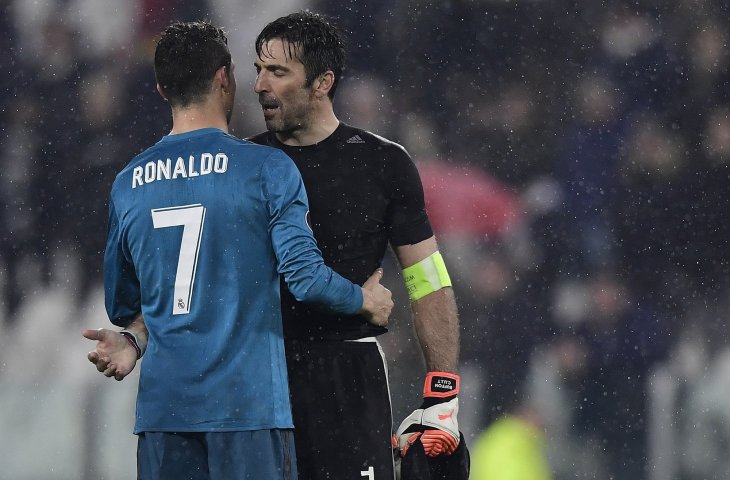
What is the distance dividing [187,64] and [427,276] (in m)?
0.91

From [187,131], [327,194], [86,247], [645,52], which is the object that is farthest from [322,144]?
[645,52]

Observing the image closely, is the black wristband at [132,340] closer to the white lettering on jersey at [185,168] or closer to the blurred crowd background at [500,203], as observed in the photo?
the white lettering on jersey at [185,168]

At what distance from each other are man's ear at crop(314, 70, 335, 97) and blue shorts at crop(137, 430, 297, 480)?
997 mm

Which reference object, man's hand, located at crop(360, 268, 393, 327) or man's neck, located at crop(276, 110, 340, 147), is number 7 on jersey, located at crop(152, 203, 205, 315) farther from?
man's neck, located at crop(276, 110, 340, 147)

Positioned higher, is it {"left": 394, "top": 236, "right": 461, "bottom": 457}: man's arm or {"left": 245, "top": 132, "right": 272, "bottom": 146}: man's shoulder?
{"left": 245, "top": 132, "right": 272, "bottom": 146}: man's shoulder

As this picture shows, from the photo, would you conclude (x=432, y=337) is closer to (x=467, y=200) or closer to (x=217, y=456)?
(x=217, y=456)

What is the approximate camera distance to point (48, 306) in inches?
218

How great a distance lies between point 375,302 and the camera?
2.62 metres

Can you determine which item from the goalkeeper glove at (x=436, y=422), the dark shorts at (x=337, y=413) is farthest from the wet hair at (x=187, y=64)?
the goalkeeper glove at (x=436, y=422)

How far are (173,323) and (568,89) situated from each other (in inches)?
152

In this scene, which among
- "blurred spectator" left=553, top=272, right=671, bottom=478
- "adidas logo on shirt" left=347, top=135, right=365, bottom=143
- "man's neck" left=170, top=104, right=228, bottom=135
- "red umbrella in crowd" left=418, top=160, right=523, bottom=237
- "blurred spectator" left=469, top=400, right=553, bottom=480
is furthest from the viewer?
"red umbrella in crowd" left=418, top=160, right=523, bottom=237

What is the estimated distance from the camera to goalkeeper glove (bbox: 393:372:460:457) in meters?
2.90

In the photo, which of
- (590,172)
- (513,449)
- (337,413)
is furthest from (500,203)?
(337,413)

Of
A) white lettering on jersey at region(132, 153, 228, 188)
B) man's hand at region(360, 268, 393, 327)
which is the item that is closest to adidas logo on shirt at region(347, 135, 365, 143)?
man's hand at region(360, 268, 393, 327)
